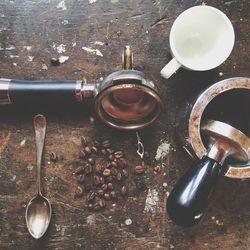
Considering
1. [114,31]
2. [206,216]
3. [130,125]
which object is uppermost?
[114,31]

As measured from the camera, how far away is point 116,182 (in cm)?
115

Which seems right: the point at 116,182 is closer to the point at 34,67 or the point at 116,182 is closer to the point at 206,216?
the point at 206,216

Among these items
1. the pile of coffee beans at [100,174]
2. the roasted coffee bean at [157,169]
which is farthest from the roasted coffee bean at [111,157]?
the roasted coffee bean at [157,169]

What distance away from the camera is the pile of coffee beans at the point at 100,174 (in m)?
1.14

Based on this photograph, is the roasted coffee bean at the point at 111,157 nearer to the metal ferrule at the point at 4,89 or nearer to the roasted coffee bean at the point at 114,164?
the roasted coffee bean at the point at 114,164

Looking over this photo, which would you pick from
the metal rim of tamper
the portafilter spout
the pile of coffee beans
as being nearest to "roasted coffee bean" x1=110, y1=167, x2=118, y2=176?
the pile of coffee beans

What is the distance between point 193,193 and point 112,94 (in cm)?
32

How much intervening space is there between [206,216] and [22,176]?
447mm

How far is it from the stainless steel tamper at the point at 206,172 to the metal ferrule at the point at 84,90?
26cm

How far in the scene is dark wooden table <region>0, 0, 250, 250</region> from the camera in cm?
114

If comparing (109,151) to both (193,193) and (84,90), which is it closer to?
(84,90)

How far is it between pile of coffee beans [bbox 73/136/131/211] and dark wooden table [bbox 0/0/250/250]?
16 millimetres

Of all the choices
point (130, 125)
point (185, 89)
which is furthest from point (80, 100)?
point (185, 89)

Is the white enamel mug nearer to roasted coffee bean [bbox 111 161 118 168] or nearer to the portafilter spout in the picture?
the portafilter spout
